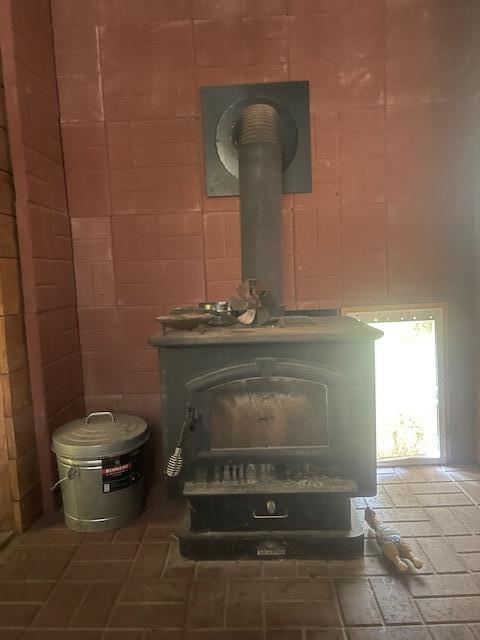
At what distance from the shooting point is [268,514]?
192 cm

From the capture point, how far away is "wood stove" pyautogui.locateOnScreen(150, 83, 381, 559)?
6.14 ft

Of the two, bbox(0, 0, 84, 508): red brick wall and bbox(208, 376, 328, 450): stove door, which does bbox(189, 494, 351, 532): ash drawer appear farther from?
bbox(0, 0, 84, 508): red brick wall

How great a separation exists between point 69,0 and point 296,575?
313 centimetres

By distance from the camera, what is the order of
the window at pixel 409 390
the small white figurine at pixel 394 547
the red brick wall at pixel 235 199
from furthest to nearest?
the window at pixel 409 390, the red brick wall at pixel 235 199, the small white figurine at pixel 394 547

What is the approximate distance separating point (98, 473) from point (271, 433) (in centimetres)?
85

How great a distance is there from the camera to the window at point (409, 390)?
2.72 meters

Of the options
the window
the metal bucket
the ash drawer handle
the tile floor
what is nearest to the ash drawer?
the ash drawer handle

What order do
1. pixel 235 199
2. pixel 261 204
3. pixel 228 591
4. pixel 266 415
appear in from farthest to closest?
pixel 235 199, pixel 261 204, pixel 266 415, pixel 228 591

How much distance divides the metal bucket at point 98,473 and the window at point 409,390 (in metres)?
1.44

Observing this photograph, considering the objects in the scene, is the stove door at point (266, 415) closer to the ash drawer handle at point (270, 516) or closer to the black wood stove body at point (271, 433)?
the black wood stove body at point (271, 433)

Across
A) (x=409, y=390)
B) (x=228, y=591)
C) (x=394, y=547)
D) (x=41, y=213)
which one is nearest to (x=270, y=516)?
(x=228, y=591)

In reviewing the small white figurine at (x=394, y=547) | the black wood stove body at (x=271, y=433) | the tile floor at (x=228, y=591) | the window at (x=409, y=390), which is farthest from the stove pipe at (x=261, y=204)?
the tile floor at (x=228, y=591)

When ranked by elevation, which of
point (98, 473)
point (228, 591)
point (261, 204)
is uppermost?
point (261, 204)

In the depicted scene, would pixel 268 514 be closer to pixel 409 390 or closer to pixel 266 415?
pixel 266 415
